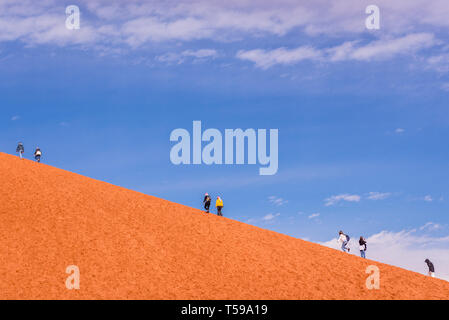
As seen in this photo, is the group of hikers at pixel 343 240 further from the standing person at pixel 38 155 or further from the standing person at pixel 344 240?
the standing person at pixel 38 155

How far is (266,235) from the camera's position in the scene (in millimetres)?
31391

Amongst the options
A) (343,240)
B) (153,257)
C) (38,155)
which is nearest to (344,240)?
(343,240)

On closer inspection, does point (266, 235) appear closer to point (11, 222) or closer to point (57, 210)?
point (57, 210)

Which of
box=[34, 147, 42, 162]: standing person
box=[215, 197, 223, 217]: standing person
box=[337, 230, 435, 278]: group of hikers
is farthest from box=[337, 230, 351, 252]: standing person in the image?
box=[34, 147, 42, 162]: standing person

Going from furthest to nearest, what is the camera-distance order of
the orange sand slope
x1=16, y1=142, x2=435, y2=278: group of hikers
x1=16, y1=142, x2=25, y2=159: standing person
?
x1=16, y1=142, x2=25, y2=159: standing person → x1=16, y1=142, x2=435, y2=278: group of hikers → the orange sand slope

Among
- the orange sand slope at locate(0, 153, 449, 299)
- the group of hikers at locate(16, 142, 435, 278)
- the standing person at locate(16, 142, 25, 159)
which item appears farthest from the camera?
the standing person at locate(16, 142, 25, 159)

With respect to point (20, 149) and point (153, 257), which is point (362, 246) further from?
point (20, 149)

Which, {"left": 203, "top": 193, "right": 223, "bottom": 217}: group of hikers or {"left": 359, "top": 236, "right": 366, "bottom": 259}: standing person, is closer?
{"left": 359, "top": 236, "right": 366, "bottom": 259}: standing person

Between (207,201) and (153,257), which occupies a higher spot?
(207,201)

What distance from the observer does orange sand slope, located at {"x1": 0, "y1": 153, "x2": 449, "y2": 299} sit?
23188mm

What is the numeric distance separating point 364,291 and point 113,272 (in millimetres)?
11805

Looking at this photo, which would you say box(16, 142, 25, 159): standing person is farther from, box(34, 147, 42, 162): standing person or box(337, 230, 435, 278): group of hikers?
box(337, 230, 435, 278): group of hikers

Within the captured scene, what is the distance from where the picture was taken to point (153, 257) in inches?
1022
